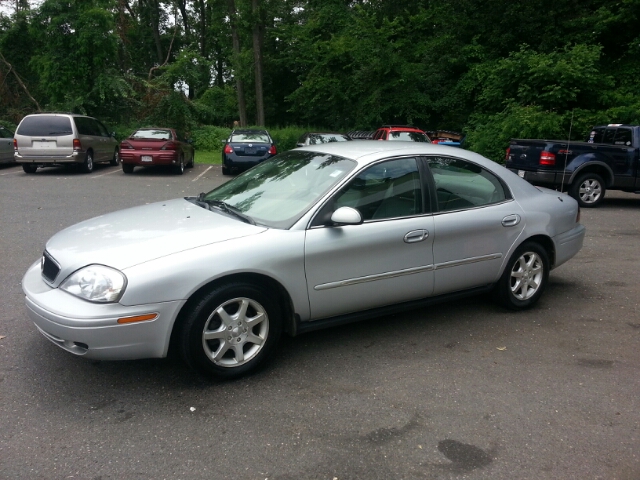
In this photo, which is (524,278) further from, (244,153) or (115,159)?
(115,159)

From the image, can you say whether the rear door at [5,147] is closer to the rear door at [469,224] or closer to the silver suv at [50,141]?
the silver suv at [50,141]

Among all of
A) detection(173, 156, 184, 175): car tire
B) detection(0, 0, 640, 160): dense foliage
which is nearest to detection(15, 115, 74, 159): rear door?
detection(173, 156, 184, 175): car tire

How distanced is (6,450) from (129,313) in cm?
92

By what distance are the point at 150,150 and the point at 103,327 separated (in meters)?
14.1

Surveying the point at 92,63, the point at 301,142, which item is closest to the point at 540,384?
the point at 301,142

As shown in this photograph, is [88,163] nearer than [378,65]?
Yes

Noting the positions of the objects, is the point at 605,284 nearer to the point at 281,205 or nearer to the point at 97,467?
the point at 281,205

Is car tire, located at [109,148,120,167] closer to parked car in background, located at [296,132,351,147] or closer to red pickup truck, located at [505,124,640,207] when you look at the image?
parked car in background, located at [296,132,351,147]

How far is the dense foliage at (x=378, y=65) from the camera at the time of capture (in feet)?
64.7

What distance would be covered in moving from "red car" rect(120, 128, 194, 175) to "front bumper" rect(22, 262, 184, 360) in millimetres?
13662

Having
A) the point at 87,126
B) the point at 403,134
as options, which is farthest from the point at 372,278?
the point at 87,126

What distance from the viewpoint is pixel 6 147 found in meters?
17.7

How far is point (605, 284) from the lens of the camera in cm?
616

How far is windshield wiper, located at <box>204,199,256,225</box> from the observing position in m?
4.17
